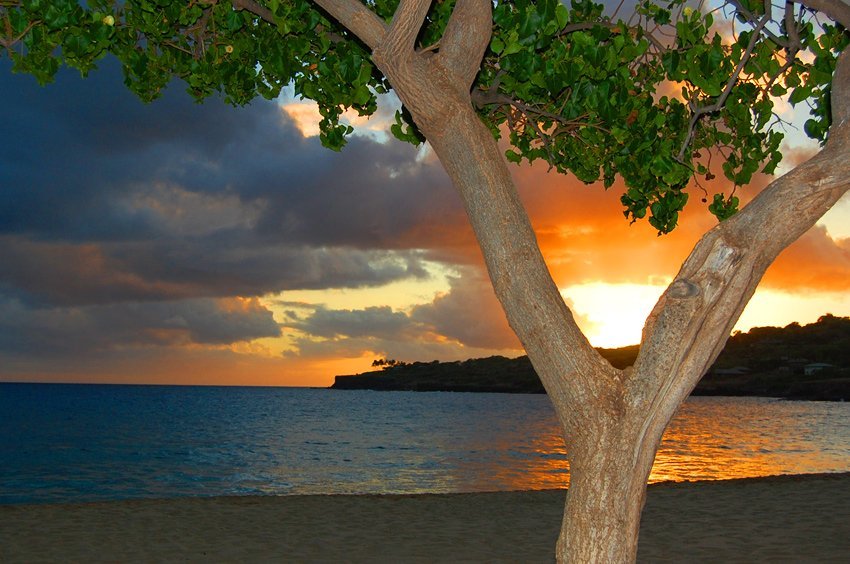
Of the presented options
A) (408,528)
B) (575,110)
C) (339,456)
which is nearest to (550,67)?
(575,110)

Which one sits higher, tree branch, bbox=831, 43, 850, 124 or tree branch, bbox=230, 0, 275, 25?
tree branch, bbox=230, 0, 275, 25

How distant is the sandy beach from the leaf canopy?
19.9 ft

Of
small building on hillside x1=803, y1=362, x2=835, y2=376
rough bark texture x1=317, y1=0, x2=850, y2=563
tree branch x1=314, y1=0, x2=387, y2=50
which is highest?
small building on hillside x1=803, y1=362, x2=835, y2=376

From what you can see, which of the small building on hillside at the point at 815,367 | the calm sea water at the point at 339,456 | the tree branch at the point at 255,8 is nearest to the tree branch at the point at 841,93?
the tree branch at the point at 255,8

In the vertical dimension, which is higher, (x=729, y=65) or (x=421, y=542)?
(x=729, y=65)

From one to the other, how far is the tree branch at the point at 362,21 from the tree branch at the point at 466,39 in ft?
1.66

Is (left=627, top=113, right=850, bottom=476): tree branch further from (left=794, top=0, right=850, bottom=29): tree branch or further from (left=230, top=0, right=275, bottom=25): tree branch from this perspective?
(left=230, top=0, right=275, bottom=25): tree branch

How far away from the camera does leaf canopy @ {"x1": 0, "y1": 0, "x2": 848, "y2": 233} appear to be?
25.0 feet

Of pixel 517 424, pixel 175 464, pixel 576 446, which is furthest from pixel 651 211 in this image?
pixel 517 424

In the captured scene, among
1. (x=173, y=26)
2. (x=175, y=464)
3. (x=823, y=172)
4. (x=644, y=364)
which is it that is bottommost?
(x=175, y=464)

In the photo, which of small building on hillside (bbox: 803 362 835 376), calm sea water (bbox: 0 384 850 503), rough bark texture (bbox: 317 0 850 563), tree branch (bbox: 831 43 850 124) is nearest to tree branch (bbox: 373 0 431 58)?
rough bark texture (bbox: 317 0 850 563)

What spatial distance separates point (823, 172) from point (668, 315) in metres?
1.52

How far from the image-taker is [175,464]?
175ft

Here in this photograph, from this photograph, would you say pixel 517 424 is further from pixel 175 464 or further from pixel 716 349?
pixel 716 349
